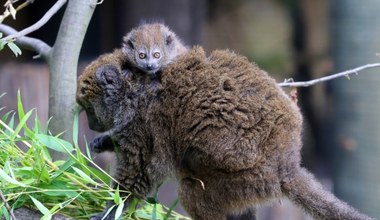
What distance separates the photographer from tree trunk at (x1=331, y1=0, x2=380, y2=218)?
628cm

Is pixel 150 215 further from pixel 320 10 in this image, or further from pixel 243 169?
pixel 320 10

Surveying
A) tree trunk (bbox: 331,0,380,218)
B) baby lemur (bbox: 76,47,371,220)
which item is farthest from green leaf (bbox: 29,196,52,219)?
tree trunk (bbox: 331,0,380,218)

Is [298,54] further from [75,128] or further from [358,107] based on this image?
[75,128]

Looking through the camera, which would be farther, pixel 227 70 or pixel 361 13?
pixel 361 13

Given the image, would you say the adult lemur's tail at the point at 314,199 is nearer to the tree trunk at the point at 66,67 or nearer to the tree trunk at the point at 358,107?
the tree trunk at the point at 358,107

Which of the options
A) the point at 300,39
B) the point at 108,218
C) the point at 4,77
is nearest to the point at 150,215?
the point at 108,218

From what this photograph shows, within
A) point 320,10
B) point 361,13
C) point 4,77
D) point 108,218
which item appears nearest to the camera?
point 108,218

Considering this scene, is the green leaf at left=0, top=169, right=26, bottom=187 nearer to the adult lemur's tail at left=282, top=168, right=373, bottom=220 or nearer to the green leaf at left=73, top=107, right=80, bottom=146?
the green leaf at left=73, top=107, right=80, bottom=146

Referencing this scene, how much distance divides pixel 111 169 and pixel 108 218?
23.1 inches

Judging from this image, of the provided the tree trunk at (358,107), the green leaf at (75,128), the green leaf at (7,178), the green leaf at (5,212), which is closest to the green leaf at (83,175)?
the green leaf at (75,128)

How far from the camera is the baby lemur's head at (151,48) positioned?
18.5 feet

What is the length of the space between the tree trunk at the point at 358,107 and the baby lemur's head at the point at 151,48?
1.30m

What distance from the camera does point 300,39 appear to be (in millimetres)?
14484

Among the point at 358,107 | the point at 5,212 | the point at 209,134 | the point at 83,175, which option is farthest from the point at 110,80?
the point at 358,107
